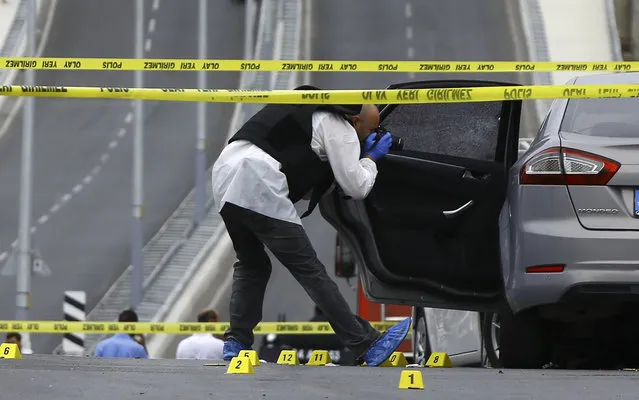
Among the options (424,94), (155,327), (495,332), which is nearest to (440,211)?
(424,94)

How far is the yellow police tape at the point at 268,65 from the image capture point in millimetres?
10148

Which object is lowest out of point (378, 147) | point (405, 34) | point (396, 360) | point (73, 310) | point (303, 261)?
point (396, 360)

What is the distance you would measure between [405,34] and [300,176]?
37331 mm

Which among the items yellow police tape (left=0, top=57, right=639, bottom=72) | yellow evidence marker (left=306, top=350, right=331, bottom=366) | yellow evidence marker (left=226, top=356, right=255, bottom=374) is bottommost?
yellow evidence marker (left=226, top=356, right=255, bottom=374)

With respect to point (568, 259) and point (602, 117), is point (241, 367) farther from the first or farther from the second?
point (602, 117)

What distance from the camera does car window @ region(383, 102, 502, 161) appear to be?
9.07 meters

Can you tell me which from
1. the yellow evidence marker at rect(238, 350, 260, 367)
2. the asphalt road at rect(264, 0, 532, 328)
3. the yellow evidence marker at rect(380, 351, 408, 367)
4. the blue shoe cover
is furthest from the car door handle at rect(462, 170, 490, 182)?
the asphalt road at rect(264, 0, 532, 328)

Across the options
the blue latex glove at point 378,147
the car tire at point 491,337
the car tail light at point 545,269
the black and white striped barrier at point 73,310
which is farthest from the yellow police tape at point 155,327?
the black and white striped barrier at point 73,310

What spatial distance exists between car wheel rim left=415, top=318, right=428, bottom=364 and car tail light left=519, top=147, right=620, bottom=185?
4.30 metres

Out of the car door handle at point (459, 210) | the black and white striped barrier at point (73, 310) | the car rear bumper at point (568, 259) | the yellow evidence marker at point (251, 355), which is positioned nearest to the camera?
the yellow evidence marker at point (251, 355)

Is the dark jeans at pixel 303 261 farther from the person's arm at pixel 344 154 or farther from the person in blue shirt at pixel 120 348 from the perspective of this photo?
the person in blue shirt at pixel 120 348

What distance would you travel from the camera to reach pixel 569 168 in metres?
8.20

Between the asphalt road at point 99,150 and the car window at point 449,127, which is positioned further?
the asphalt road at point 99,150

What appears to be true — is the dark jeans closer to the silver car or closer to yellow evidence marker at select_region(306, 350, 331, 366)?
yellow evidence marker at select_region(306, 350, 331, 366)
